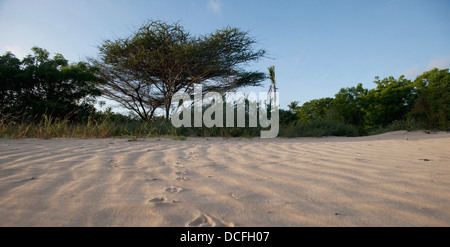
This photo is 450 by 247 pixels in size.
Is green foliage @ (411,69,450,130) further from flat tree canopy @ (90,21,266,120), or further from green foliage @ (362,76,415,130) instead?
green foliage @ (362,76,415,130)

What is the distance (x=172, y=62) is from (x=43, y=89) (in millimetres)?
5726

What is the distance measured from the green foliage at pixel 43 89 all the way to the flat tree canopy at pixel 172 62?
220cm

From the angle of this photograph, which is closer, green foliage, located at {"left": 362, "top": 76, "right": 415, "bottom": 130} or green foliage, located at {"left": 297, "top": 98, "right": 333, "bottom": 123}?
green foliage, located at {"left": 362, "top": 76, "right": 415, "bottom": 130}

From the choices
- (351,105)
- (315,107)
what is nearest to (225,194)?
(351,105)

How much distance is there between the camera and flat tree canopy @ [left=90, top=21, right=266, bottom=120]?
36.4 feet

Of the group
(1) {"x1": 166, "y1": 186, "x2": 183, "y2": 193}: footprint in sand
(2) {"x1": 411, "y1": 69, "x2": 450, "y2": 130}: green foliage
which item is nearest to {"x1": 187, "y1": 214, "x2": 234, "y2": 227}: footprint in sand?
(1) {"x1": 166, "y1": 186, "x2": 183, "y2": 193}: footprint in sand

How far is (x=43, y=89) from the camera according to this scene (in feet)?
31.4

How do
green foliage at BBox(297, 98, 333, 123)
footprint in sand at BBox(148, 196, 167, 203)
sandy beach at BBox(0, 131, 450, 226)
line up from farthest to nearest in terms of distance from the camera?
green foliage at BBox(297, 98, 333, 123) < footprint in sand at BBox(148, 196, 167, 203) < sandy beach at BBox(0, 131, 450, 226)

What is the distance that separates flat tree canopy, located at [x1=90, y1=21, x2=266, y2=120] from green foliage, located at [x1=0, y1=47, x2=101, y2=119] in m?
2.20

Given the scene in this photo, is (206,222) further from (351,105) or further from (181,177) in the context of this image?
(351,105)
